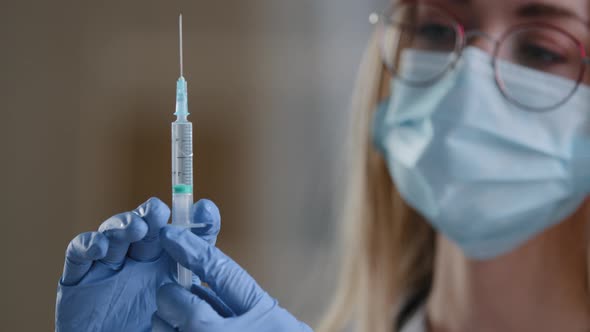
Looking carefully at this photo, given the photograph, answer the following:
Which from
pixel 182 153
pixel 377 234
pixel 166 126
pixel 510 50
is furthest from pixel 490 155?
pixel 166 126

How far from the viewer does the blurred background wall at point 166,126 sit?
169 cm

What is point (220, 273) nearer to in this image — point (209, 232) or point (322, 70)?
point (209, 232)

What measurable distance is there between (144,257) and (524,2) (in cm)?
77

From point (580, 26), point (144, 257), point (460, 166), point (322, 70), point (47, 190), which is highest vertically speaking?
point (580, 26)

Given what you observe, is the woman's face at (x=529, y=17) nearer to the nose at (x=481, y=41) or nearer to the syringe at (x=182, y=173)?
the nose at (x=481, y=41)

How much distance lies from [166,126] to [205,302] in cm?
107

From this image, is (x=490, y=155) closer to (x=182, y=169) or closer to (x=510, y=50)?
(x=510, y=50)

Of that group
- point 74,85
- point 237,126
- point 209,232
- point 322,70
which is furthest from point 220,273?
point 74,85

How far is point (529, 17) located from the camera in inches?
43.1

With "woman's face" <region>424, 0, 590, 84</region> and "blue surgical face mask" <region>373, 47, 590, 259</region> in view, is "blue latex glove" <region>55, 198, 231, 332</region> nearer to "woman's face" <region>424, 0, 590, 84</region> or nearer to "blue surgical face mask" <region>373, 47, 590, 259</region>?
"blue surgical face mask" <region>373, 47, 590, 259</region>

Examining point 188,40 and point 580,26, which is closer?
point 580,26

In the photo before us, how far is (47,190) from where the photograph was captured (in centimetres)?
205

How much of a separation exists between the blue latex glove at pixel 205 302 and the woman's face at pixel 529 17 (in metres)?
0.60

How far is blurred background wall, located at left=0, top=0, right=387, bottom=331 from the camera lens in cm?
169
